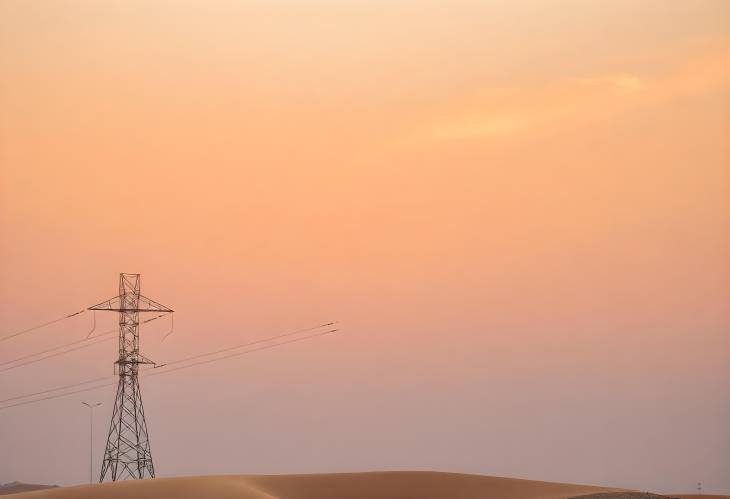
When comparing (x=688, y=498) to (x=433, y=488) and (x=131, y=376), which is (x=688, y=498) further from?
(x=131, y=376)

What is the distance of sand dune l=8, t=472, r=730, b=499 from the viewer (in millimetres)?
31375

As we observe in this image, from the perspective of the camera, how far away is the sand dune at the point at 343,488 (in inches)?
1235

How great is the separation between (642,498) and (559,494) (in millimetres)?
4629

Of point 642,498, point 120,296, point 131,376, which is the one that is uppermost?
point 120,296

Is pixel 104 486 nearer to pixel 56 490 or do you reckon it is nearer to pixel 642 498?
pixel 56 490

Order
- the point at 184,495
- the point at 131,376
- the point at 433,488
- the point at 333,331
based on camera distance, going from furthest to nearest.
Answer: the point at 333,331
the point at 131,376
the point at 433,488
the point at 184,495

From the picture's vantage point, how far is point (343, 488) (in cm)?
3800

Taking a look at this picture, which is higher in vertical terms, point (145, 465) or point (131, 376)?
point (131, 376)

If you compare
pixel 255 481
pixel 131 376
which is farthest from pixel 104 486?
pixel 131 376

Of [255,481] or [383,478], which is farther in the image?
[383,478]

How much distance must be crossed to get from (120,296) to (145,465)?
6.78 metres

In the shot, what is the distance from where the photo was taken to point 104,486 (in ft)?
105

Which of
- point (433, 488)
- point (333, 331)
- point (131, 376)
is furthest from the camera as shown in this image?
point (333, 331)

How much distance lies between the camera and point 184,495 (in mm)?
30609
